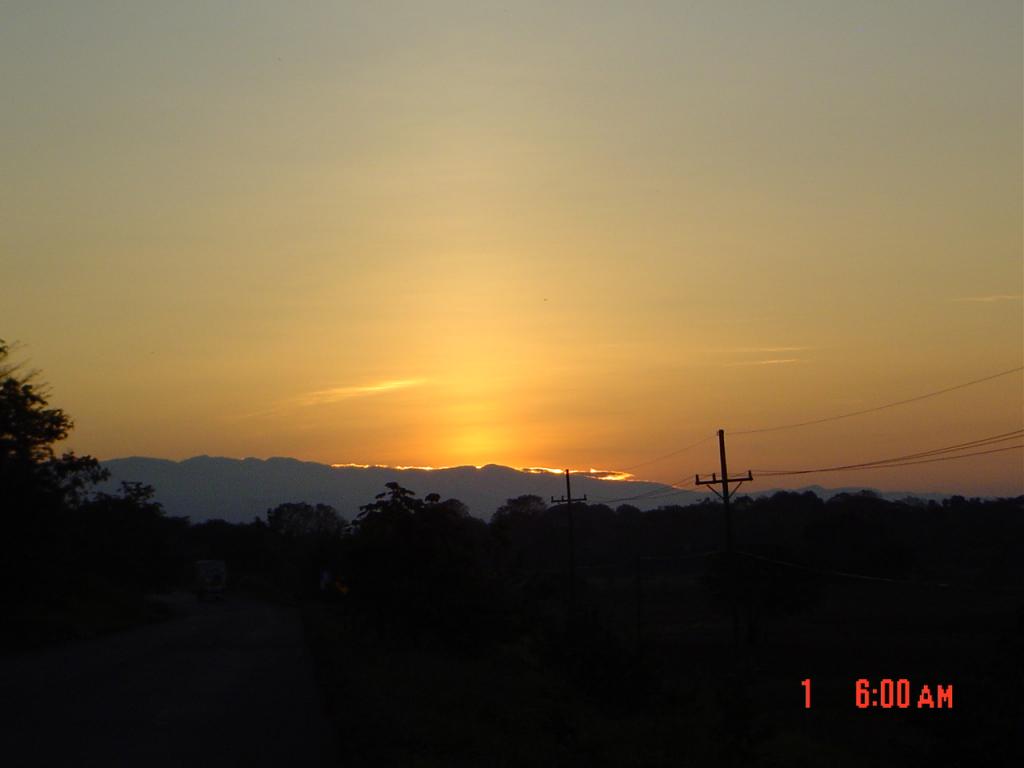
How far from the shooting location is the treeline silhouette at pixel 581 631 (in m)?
15.1

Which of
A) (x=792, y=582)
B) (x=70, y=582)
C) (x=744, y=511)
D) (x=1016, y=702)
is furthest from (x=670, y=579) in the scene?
(x=1016, y=702)

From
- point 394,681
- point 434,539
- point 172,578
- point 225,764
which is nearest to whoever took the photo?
Result: point 225,764

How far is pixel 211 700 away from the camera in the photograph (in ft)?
61.5

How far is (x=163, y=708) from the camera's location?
17.6 meters

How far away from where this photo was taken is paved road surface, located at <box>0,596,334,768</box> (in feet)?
43.4

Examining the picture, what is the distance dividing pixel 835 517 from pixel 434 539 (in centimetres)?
4747

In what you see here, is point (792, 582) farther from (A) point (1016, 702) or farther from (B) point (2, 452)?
(A) point (1016, 702)

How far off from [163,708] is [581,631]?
10222 mm

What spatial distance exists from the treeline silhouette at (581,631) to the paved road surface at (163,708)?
821 mm

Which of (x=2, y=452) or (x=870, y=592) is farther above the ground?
(x=2, y=452)
